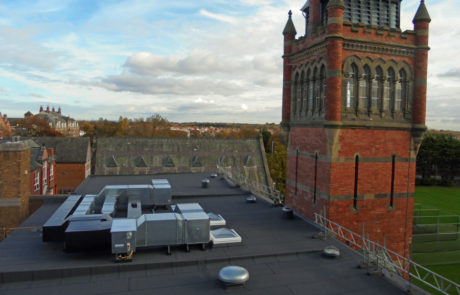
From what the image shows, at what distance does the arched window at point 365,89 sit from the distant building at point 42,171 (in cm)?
3813

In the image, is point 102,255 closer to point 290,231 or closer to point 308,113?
point 290,231

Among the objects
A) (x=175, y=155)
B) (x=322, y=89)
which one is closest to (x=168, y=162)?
(x=175, y=155)

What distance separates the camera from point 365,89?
1812cm

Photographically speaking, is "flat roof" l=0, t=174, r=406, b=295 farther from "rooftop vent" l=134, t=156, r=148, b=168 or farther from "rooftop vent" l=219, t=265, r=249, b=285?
"rooftop vent" l=134, t=156, r=148, b=168

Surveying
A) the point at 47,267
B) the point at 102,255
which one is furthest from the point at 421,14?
the point at 47,267

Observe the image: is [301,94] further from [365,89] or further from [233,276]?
[233,276]

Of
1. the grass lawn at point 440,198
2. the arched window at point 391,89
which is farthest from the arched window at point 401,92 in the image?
the grass lawn at point 440,198

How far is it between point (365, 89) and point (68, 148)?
174 ft

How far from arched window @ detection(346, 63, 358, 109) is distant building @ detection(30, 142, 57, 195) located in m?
37.8

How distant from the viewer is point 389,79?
18.5m

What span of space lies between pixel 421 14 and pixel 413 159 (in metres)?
7.32

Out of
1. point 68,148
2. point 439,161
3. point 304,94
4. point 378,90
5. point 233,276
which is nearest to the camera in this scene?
point 233,276

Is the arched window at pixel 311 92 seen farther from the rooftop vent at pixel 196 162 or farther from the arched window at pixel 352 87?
the rooftop vent at pixel 196 162

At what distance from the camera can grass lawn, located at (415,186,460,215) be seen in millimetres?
62516
